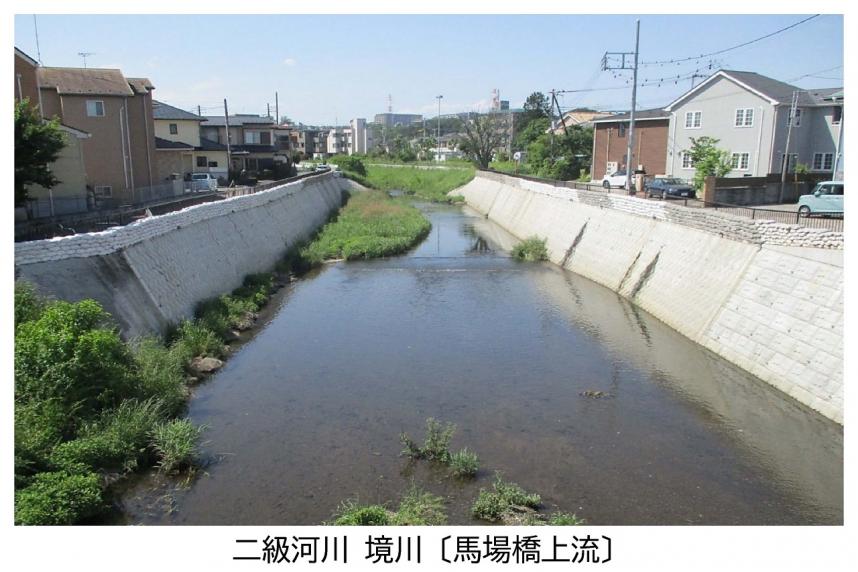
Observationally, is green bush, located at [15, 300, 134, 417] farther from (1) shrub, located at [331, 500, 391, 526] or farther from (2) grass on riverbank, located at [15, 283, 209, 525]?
(1) shrub, located at [331, 500, 391, 526]

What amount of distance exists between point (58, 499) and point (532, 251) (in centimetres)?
2762

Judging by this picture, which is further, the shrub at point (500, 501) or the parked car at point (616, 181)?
the parked car at point (616, 181)

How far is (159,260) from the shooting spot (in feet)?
61.2

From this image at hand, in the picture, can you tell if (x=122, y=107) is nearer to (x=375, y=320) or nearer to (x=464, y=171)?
(x=375, y=320)

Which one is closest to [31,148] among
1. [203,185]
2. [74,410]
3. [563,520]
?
[74,410]

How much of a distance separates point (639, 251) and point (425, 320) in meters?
9.97

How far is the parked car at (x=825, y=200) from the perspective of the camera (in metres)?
25.0

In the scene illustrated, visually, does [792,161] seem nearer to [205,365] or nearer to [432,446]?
[432,446]

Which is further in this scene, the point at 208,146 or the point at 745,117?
the point at 208,146

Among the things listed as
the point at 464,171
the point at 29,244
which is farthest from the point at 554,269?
the point at 464,171

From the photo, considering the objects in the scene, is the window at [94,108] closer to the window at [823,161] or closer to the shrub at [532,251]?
the shrub at [532,251]

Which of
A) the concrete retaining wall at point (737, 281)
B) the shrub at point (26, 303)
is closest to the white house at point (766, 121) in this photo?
the concrete retaining wall at point (737, 281)

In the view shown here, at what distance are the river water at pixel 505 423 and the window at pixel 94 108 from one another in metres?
20.4

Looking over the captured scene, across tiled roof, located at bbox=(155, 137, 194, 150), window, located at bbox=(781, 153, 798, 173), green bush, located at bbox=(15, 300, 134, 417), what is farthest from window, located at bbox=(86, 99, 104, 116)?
window, located at bbox=(781, 153, 798, 173)
